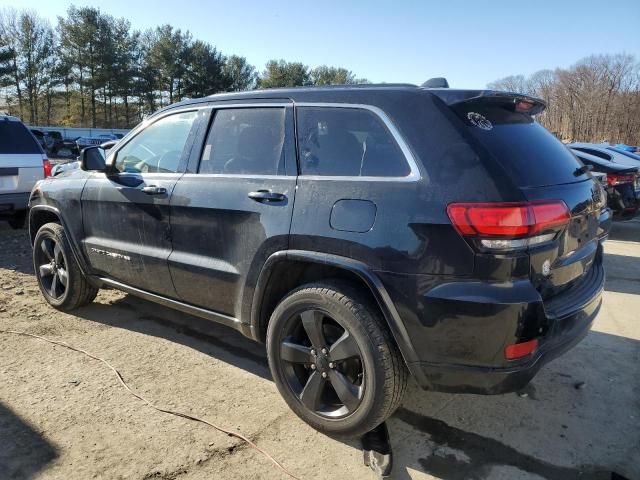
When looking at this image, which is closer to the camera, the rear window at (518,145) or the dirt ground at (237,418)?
the rear window at (518,145)

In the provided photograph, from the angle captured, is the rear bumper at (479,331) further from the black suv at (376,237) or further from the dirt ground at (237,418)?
the dirt ground at (237,418)

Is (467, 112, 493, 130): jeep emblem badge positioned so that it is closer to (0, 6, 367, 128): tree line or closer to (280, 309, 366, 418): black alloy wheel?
(280, 309, 366, 418): black alloy wheel

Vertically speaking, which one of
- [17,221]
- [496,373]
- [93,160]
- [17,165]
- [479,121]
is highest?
[479,121]

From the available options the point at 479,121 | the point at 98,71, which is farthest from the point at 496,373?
the point at 98,71

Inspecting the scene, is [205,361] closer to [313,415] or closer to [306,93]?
[313,415]

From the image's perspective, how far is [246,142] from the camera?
3.22 metres

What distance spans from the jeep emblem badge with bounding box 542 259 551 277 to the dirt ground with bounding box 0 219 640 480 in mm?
1022

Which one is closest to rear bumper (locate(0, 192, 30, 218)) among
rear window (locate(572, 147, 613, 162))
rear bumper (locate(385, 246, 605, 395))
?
rear bumper (locate(385, 246, 605, 395))

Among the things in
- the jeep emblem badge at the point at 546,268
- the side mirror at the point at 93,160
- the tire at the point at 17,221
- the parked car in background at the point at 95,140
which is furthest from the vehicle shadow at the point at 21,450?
the parked car in background at the point at 95,140

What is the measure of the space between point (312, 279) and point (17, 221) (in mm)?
7295

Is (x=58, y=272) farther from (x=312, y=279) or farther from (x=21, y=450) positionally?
(x=312, y=279)

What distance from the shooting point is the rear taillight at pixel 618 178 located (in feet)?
28.1

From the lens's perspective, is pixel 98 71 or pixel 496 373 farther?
pixel 98 71

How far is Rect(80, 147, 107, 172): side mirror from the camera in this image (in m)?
4.03
